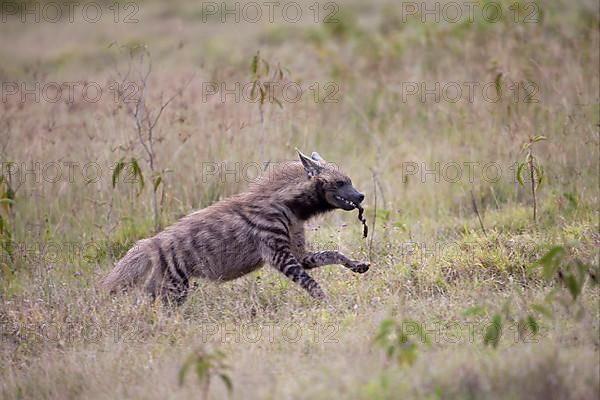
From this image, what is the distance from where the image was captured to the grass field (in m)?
5.15

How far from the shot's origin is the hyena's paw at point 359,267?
6.87m

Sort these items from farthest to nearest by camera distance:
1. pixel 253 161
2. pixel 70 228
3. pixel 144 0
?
pixel 144 0 → pixel 253 161 → pixel 70 228

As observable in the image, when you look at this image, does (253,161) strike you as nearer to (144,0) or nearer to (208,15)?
(208,15)

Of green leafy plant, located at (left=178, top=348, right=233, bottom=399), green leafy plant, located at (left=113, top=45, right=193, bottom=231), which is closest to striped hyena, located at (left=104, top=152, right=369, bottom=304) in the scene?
green leafy plant, located at (left=113, top=45, right=193, bottom=231)

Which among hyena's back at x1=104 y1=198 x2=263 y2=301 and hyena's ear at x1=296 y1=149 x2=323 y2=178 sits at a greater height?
hyena's ear at x1=296 y1=149 x2=323 y2=178

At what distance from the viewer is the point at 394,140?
35.2 feet

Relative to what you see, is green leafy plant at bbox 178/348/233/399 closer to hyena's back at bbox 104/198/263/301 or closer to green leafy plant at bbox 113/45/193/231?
hyena's back at bbox 104/198/263/301

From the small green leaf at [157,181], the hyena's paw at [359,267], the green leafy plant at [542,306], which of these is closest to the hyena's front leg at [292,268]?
the hyena's paw at [359,267]

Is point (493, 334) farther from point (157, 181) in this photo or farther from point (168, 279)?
point (157, 181)

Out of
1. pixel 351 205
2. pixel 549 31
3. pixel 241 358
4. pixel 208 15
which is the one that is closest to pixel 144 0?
pixel 208 15

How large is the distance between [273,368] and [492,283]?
236 centimetres

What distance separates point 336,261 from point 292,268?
17.0 inches

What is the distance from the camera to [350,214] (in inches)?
360

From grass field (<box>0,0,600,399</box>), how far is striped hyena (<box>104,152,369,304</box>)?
0.22 meters
